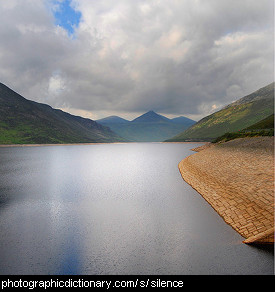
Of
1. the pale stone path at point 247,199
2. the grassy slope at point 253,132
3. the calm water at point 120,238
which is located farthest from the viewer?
the grassy slope at point 253,132

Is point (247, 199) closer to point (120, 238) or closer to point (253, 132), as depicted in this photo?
point (120, 238)

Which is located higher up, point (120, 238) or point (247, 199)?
point (247, 199)

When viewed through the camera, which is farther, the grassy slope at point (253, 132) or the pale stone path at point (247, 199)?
the grassy slope at point (253, 132)

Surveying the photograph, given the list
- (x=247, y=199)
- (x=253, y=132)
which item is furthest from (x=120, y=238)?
(x=253, y=132)

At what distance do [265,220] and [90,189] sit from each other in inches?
898

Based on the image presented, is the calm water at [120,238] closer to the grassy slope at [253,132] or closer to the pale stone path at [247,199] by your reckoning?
the pale stone path at [247,199]

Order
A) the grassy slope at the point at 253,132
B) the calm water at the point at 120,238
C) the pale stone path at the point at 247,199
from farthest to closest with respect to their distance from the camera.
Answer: the grassy slope at the point at 253,132 < the pale stone path at the point at 247,199 < the calm water at the point at 120,238

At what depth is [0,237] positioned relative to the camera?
1455 cm

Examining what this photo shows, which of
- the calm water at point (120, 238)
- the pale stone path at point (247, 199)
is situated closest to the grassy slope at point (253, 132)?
the pale stone path at point (247, 199)

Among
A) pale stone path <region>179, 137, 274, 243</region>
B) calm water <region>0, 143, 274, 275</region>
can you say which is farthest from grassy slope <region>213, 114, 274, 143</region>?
calm water <region>0, 143, 274, 275</region>

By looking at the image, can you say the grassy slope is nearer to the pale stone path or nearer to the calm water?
the pale stone path

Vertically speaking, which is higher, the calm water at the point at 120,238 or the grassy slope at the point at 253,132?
the grassy slope at the point at 253,132

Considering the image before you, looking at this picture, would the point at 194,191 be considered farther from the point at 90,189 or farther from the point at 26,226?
the point at 26,226
